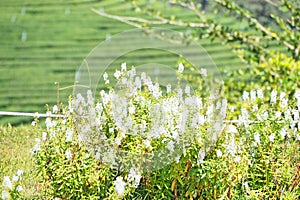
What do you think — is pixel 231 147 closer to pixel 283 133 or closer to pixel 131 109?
pixel 283 133

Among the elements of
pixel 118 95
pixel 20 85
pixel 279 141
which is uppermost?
pixel 118 95

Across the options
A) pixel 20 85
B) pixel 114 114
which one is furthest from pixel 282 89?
pixel 20 85

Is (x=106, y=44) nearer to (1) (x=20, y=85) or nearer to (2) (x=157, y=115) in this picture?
(2) (x=157, y=115)

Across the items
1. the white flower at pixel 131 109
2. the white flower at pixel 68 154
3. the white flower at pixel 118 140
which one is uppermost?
the white flower at pixel 131 109

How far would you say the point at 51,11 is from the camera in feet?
32.5

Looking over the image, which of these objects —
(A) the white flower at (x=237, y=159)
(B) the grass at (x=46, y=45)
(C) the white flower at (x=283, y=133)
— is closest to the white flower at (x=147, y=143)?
(A) the white flower at (x=237, y=159)

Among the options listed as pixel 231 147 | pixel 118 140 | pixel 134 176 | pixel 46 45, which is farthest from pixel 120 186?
pixel 46 45

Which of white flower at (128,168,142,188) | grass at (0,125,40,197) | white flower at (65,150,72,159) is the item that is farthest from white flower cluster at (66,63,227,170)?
grass at (0,125,40,197)

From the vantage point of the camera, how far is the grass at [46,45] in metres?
8.70

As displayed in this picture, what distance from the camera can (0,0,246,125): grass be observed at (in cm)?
870

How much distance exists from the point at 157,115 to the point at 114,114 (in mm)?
236

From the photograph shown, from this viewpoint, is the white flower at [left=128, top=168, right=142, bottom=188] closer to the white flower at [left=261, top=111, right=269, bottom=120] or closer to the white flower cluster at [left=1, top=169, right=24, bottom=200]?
the white flower cluster at [left=1, top=169, right=24, bottom=200]

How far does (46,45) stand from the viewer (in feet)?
30.9

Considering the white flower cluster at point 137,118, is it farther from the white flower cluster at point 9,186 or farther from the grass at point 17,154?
the grass at point 17,154
